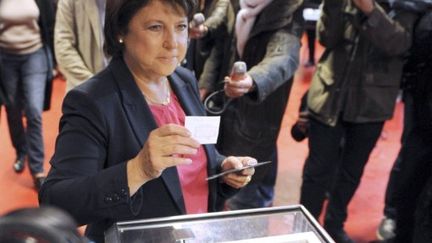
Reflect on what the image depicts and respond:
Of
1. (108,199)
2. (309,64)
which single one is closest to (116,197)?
(108,199)

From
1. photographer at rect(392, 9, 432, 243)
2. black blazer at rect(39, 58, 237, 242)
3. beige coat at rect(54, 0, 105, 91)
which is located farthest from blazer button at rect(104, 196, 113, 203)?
photographer at rect(392, 9, 432, 243)

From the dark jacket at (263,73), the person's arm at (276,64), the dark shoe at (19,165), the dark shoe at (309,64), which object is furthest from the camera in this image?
the dark shoe at (309,64)

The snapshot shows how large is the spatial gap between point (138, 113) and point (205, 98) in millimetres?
953

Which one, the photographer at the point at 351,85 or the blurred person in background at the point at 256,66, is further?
the photographer at the point at 351,85

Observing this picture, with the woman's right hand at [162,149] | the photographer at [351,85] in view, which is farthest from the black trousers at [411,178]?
the woman's right hand at [162,149]

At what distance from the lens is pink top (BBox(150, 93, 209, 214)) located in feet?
3.94

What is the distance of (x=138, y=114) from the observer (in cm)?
113

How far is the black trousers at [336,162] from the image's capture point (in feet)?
7.53

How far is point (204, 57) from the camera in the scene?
7.81 ft

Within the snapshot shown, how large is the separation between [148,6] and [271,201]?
192 cm

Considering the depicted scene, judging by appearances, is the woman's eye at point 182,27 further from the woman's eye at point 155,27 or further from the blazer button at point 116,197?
the blazer button at point 116,197

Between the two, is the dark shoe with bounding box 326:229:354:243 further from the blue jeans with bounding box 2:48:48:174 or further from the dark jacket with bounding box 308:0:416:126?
the blue jeans with bounding box 2:48:48:174

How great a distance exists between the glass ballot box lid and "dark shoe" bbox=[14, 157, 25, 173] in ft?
7.89

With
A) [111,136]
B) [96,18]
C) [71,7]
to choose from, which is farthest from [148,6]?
[71,7]
